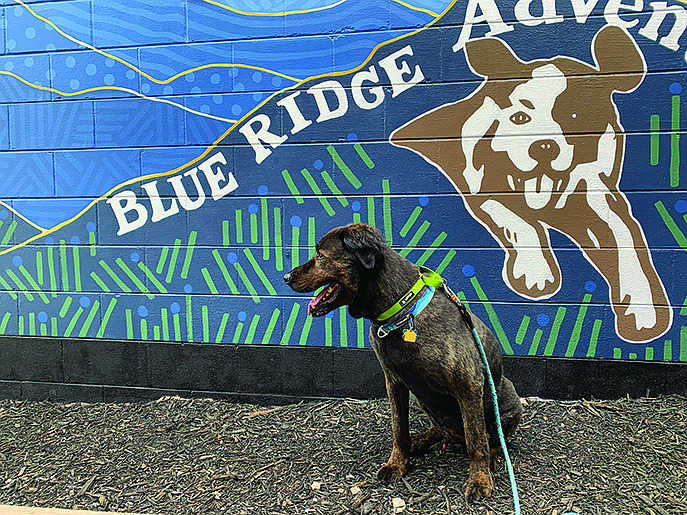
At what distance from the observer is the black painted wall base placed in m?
4.03

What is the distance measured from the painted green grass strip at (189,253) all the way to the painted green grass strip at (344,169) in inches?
49.6

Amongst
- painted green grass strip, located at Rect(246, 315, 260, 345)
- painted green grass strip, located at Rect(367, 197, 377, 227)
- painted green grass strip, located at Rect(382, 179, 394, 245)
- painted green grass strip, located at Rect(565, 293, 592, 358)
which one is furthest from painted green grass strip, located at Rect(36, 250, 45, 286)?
painted green grass strip, located at Rect(565, 293, 592, 358)

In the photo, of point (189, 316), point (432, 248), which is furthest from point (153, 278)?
point (432, 248)

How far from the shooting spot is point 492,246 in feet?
13.5

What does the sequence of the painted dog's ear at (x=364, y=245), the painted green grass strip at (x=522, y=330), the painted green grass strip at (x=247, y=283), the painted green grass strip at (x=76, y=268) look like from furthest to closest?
the painted green grass strip at (x=76, y=268) → the painted green grass strip at (x=247, y=283) → the painted green grass strip at (x=522, y=330) → the painted dog's ear at (x=364, y=245)

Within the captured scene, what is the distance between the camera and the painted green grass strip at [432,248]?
164 inches

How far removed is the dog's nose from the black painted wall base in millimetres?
1456

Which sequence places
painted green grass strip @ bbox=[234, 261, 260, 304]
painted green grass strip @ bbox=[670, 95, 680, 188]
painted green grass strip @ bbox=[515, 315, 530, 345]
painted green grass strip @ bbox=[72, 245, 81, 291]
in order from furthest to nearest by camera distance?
painted green grass strip @ bbox=[72, 245, 81, 291] → painted green grass strip @ bbox=[234, 261, 260, 304] → painted green grass strip @ bbox=[515, 315, 530, 345] → painted green grass strip @ bbox=[670, 95, 680, 188]

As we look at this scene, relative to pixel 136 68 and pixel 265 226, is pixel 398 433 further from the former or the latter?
pixel 136 68

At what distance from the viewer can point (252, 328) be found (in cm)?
444

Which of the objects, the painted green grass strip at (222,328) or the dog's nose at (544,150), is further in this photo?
the painted green grass strip at (222,328)

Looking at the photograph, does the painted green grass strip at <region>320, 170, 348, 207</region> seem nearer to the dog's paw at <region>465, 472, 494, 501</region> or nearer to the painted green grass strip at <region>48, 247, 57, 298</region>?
the dog's paw at <region>465, 472, 494, 501</region>

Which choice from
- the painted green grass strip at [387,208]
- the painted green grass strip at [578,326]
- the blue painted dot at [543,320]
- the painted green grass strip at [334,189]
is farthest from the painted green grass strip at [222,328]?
the painted green grass strip at [578,326]

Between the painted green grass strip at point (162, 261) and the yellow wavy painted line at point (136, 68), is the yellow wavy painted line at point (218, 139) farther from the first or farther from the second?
the painted green grass strip at point (162, 261)
